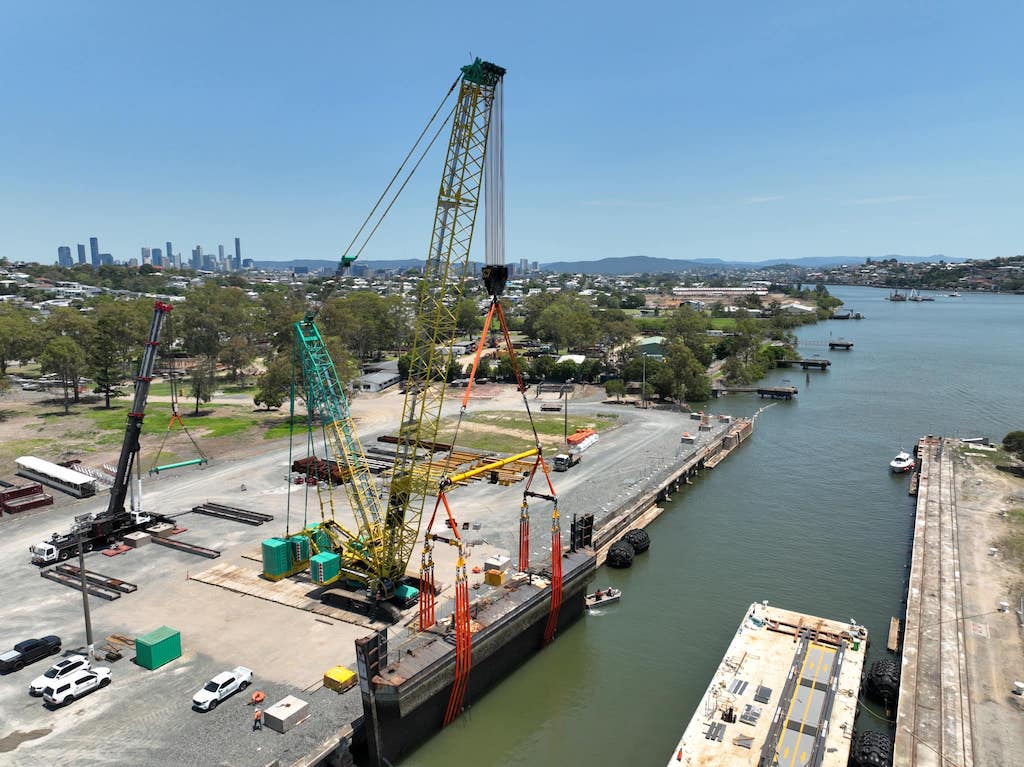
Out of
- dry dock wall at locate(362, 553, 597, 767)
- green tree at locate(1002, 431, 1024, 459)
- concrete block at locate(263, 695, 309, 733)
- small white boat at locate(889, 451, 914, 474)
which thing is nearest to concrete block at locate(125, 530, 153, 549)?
concrete block at locate(263, 695, 309, 733)

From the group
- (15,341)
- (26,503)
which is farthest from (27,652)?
(15,341)

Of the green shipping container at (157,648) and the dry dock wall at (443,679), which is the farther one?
the green shipping container at (157,648)

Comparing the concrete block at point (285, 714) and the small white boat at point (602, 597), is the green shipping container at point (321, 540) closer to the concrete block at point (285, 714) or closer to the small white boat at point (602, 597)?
the concrete block at point (285, 714)

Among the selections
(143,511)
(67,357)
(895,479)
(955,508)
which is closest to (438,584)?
(143,511)

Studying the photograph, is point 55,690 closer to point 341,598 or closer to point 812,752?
point 341,598

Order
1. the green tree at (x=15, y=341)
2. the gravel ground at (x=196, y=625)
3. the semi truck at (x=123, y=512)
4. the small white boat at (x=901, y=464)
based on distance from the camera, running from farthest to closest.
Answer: the green tree at (x=15, y=341) < the small white boat at (x=901, y=464) < the semi truck at (x=123, y=512) < the gravel ground at (x=196, y=625)

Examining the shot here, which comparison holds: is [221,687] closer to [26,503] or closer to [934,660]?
[934,660]

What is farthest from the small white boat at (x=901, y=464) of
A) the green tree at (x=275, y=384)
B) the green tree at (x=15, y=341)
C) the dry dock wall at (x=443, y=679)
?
the green tree at (x=15, y=341)

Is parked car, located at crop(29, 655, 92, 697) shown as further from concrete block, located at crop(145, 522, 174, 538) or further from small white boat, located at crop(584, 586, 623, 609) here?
small white boat, located at crop(584, 586, 623, 609)
